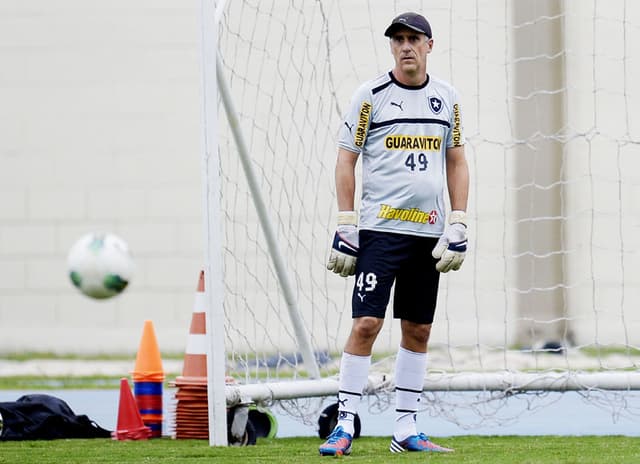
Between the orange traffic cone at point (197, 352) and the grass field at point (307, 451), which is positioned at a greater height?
the orange traffic cone at point (197, 352)

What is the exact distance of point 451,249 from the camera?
5.62 meters

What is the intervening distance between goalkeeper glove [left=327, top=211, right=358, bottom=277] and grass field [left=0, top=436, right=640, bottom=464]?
0.79 meters

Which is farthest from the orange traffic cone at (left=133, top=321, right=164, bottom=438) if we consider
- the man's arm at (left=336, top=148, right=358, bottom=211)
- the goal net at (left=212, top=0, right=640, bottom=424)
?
the man's arm at (left=336, top=148, right=358, bottom=211)

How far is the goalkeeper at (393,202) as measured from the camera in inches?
220

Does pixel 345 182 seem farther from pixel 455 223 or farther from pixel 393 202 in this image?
pixel 455 223

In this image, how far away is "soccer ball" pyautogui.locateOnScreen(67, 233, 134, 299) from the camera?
25.3 feet

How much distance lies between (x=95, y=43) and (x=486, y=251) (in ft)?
15.6

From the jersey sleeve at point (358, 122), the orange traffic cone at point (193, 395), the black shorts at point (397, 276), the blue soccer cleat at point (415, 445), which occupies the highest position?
the jersey sleeve at point (358, 122)

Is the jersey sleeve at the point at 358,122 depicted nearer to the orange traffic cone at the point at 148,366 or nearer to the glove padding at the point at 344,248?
the glove padding at the point at 344,248

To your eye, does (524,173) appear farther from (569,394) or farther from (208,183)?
(208,183)

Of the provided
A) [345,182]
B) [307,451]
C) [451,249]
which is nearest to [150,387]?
[307,451]

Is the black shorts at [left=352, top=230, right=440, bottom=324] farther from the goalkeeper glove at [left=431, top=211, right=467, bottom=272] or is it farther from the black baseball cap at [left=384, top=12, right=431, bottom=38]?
the black baseball cap at [left=384, top=12, right=431, bottom=38]

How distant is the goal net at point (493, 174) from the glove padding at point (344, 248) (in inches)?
108

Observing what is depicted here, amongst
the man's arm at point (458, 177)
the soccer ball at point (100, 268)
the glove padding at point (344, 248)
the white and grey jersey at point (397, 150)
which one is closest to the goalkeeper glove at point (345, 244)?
the glove padding at point (344, 248)
